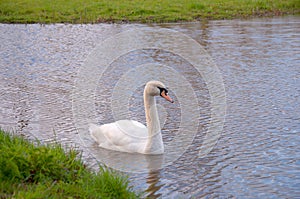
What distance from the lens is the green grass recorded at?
522 centimetres

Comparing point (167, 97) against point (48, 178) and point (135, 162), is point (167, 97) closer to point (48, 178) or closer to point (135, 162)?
point (135, 162)

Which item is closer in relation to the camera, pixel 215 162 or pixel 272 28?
pixel 215 162

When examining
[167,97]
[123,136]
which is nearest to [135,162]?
[123,136]

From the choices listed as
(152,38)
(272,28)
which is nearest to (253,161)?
(152,38)

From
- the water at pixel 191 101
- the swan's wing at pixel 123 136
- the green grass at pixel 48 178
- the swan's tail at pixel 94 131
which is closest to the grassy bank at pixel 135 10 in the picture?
the water at pixel 191 101

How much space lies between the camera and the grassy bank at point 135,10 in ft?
73.1

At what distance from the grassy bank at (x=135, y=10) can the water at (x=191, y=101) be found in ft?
10.4

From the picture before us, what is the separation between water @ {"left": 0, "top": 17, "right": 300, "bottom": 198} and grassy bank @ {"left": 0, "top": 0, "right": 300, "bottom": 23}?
3.16 metres

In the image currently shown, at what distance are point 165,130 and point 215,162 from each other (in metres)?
1.71

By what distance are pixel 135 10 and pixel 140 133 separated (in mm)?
15724

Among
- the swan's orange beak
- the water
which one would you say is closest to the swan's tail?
the water

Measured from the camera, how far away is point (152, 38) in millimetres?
17438

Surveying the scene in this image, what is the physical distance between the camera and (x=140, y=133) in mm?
8055

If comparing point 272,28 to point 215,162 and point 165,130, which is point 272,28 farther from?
point 215,162
